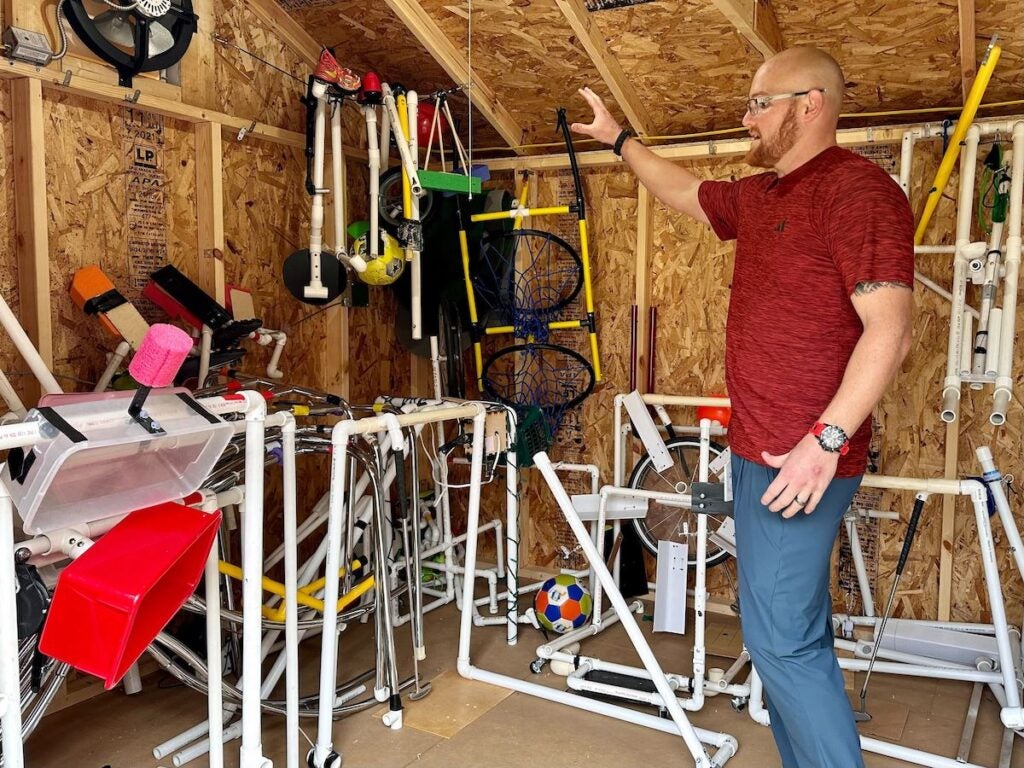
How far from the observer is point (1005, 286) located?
304 centimetres

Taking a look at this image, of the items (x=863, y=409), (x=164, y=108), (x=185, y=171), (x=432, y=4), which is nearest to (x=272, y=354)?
(x=185, y=171)

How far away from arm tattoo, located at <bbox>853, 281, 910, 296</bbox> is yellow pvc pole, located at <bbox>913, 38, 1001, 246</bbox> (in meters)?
1.47

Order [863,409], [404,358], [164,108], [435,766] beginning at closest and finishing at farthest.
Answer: [863,409]
[435,766]
[164,108]
[404,358]

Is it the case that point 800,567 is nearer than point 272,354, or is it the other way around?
point 800,567

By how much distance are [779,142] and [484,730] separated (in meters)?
1.94

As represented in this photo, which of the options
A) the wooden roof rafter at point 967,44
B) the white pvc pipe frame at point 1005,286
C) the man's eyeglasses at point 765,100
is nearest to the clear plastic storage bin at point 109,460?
the man's eyeglasses at point 765,100

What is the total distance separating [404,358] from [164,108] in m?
1.72

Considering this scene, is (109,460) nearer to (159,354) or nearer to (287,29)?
(159,354)

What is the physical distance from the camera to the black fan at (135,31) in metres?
2.66

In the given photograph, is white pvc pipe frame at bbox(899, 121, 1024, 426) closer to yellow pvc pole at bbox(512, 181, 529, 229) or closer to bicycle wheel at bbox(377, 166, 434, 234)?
yellow pvc pole at bbox(512, 181, 529, 229)

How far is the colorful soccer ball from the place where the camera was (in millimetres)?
3389

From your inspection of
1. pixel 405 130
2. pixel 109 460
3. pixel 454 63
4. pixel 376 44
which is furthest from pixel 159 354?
pixel 376 44

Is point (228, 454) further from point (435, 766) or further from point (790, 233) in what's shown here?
point (790, 233)

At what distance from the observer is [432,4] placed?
10.8ft
